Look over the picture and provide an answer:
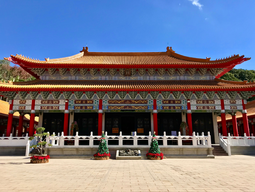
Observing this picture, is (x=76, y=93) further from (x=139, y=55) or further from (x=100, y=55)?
(x=139, y=55)

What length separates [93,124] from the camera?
61.1 ft

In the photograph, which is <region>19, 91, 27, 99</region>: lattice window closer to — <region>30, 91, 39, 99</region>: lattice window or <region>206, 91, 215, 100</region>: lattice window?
<region>30, 91, 39, 99</region>: lattice window

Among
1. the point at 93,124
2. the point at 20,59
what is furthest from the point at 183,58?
the point at 20,59

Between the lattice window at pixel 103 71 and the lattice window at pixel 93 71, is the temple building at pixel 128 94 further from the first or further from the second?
the lattice window at pixel 93 71

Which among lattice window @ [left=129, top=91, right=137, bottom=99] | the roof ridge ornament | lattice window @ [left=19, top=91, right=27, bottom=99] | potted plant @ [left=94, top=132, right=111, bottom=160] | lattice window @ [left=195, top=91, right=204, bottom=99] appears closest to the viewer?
potted plant @ [left=94, top=132, right=111, bottom=160]

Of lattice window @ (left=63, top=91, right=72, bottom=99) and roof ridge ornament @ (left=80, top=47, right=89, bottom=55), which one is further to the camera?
roof ridge ornament @ (left=80, top=47, right=89, bottom=55)

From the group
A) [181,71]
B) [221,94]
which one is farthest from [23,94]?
[221,94]

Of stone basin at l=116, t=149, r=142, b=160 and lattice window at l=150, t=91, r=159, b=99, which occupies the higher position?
lattice window at l=150, t=91, r=159, b=99

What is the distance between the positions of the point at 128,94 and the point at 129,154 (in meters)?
6.20

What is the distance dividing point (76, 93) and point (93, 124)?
156 inches

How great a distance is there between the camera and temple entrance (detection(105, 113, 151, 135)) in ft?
60.8

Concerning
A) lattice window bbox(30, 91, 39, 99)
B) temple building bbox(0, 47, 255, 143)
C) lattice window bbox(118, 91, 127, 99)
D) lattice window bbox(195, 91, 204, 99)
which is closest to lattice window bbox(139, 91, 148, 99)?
temple building bbox(0, 47, 255, 143)

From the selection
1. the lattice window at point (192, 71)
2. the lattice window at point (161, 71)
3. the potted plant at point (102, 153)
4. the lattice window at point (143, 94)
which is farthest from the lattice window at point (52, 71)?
the lattice window at point (192, 71)

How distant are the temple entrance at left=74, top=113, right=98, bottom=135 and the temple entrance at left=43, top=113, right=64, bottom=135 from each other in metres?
1.69
